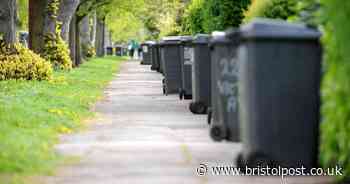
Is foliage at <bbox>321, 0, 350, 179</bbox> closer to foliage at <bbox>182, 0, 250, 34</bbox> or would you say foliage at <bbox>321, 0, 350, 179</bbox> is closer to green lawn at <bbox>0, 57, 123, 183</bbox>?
green lawn at <bbox>0, 57, 123, 183</bbox>

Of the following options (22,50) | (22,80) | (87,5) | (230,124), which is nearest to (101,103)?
(22,80)

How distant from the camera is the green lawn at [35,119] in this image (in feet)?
33.6

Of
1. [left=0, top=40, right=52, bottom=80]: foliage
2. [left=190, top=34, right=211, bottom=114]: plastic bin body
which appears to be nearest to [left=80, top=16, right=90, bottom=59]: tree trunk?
[left=0, top=40, right=52, bottom=80]: foliage

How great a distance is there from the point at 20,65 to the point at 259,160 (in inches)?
692

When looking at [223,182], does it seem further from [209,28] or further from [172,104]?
[209,28]

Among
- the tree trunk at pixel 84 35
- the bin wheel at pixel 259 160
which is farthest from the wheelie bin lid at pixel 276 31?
the tree trunk at pixel 84 35

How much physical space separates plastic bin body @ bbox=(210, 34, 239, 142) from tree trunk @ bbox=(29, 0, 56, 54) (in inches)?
797

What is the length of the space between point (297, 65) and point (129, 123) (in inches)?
263

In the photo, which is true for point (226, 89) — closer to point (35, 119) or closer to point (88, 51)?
point (35, 119)

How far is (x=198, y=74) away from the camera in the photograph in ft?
52.5

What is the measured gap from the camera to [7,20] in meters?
26.8

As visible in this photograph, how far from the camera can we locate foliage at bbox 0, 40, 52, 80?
25703mm

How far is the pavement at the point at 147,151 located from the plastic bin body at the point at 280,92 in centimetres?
30

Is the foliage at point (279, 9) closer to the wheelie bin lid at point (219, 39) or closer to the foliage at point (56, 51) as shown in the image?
the wheelie bin lid at point (219, 39)
